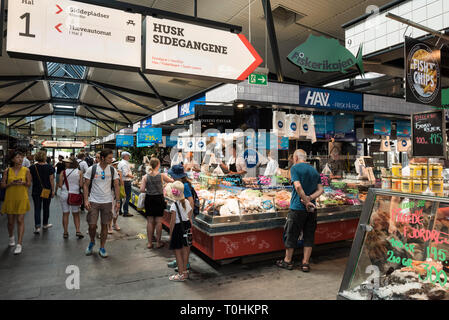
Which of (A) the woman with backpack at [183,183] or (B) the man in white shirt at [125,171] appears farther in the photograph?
(B) the man in white shirt at [125,171]

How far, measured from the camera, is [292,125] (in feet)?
20.5

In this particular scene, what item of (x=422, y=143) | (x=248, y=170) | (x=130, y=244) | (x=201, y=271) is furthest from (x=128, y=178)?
(x=422, y=143)

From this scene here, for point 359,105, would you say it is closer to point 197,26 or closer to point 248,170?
point 248,170

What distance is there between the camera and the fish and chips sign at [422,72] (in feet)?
11.6

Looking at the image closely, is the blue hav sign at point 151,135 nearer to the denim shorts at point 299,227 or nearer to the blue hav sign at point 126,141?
the blue hav sign at point 126,141

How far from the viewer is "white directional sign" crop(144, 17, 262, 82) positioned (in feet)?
10.5

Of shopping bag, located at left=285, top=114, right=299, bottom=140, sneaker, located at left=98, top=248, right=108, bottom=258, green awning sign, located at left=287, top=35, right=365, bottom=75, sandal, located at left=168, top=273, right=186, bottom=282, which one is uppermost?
green awning sign, located at left=287, top=35, right=365, bottom=75

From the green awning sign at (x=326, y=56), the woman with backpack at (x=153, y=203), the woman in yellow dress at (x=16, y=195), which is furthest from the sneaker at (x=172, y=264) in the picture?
the green awning sign at (x=326, y=56)

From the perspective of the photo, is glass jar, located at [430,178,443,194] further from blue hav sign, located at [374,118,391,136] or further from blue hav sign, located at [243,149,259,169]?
blue hav sign, located at [374,118,391,136]

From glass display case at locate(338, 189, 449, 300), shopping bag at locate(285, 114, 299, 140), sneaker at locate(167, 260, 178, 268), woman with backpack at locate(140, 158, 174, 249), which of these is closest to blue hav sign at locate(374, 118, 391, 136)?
shopping bag at locate(285, 114, 299, 140)

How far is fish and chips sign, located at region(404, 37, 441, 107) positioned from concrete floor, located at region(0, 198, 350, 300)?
269 cm

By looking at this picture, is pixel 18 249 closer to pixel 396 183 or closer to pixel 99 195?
pixel 99 195

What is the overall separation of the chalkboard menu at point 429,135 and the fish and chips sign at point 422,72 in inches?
18.2

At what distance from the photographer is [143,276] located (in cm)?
406
